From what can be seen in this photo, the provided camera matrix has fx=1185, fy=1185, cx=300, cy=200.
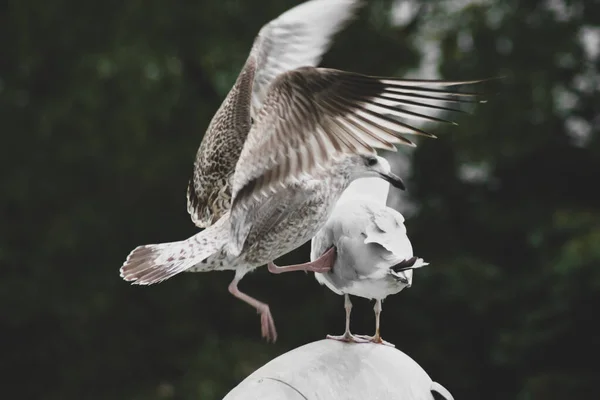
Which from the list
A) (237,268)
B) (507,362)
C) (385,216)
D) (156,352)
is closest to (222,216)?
(237,268)

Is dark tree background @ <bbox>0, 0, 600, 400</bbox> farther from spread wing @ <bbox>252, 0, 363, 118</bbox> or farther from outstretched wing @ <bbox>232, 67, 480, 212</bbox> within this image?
outstretched wing @ <bbox>232, 67, 480, 212</bbox>

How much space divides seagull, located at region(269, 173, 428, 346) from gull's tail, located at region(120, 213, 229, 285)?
0.27 m

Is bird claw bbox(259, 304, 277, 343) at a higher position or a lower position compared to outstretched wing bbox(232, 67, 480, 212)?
lower

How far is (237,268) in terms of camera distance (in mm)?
3219

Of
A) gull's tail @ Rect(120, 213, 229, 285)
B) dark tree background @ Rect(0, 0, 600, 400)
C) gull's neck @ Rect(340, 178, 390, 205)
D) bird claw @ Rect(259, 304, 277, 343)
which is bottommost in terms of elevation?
dark tree background @ Rect(0, 0, 600, 400)

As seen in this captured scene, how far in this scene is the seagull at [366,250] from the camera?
9.37 feet

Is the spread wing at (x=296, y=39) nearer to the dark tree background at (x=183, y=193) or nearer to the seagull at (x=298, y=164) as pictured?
the seagull at (x=298, y=164)

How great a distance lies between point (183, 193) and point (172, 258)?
458cm

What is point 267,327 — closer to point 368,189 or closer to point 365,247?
point 365,247

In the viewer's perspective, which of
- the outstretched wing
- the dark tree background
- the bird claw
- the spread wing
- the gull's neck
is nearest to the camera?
the outstretched wing

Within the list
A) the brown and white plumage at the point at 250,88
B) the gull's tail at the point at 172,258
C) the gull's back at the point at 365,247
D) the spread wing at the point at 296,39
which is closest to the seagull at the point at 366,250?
the gull's back at the point at 365,247

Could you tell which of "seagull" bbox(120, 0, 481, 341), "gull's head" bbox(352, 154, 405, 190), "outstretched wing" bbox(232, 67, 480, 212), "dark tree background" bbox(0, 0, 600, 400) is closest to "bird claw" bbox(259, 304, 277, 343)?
"seagull" bbox(120, 0, 481, 341)

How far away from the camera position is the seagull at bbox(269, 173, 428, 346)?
9.37 ft

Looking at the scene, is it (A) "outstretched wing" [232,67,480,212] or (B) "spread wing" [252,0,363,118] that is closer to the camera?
(A) "outstretched wing" [232,67,480,212]
